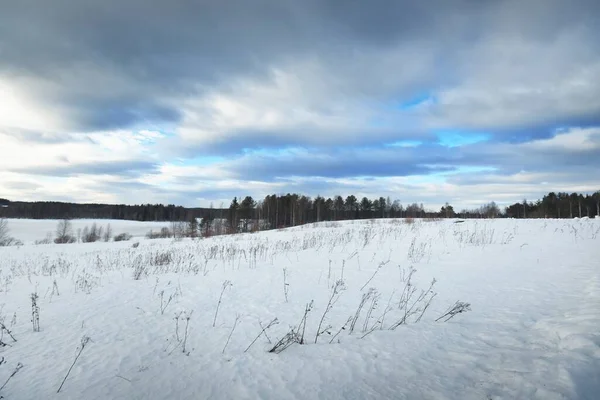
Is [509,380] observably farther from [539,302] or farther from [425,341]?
[539,302]

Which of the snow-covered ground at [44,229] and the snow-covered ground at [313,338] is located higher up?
the snow-covered ground at [313,338]

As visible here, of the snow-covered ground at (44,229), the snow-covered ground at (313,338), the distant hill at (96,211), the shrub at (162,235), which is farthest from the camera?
the distant hill at (96,211)

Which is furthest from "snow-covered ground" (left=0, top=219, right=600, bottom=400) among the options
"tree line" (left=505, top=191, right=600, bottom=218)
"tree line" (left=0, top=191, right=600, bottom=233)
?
"tree line" (left=505, top=191, right=600, bottom=218)

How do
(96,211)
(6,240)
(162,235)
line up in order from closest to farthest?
(6,240) → (162,235) → (96,211)

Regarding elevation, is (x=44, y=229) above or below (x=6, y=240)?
below

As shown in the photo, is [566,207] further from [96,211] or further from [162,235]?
[96,211]

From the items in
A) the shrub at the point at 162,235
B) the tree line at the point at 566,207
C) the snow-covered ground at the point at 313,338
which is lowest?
the shrub at the point at 162,235

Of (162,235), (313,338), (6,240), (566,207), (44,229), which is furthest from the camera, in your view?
(44,229)

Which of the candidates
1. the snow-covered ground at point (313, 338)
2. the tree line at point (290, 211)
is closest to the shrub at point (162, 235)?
the tree line at point (290, 211)

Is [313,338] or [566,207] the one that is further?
[566,207]

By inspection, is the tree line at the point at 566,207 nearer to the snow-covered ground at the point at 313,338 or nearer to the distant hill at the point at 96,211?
the snow-covered ground at the point at 313,338

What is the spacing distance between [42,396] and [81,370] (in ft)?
1.48

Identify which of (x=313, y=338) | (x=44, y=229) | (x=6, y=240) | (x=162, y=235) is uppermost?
(x=313, y=338)

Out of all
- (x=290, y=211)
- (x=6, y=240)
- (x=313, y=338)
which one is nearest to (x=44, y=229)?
(x=6, y=240)
